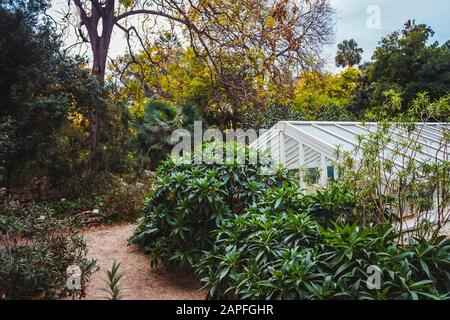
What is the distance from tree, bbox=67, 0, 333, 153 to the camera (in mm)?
8398

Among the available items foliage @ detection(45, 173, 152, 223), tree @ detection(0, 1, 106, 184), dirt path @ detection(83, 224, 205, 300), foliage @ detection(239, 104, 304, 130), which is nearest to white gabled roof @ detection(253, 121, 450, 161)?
dirt path @ detection(83, 224, 205, 300)

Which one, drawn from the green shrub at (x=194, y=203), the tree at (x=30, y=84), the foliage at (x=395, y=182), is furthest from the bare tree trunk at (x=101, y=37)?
the foliage at (x=395, y=182)

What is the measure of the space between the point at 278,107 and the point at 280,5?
636 cm

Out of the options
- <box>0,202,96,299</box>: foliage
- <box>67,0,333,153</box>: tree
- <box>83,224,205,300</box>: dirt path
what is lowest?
<box>83,224,205,300</box>: dirt path

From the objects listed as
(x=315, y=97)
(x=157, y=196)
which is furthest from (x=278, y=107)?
(x=157, y=196)

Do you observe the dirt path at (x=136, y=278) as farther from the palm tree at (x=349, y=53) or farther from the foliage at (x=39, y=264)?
the palm tree at (x=349, y=53)

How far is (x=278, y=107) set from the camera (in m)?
14.8

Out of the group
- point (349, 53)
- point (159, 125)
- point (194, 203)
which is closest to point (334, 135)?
point (194, 203)

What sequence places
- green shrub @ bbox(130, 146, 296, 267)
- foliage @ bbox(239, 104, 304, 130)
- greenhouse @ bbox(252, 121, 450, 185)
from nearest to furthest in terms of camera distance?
green shrub @ bbox(130, 146, 296, 267) < greenhouse @ bbox(252, 121, 450, 185) < foliage @ bbox(239, 104, 304, 130)

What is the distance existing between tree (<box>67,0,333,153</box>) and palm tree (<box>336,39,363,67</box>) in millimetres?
21139

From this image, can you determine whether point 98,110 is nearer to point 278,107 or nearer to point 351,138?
point 351,138

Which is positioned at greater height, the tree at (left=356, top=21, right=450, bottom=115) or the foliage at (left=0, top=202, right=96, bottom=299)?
the tree at (left=356, top=21, right=450, bottom=115)

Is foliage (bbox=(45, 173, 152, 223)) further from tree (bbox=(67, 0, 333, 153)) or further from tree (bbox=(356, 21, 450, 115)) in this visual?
tree (bbox=(356, 21, 450, 115))

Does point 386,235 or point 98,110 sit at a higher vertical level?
point 98,110
